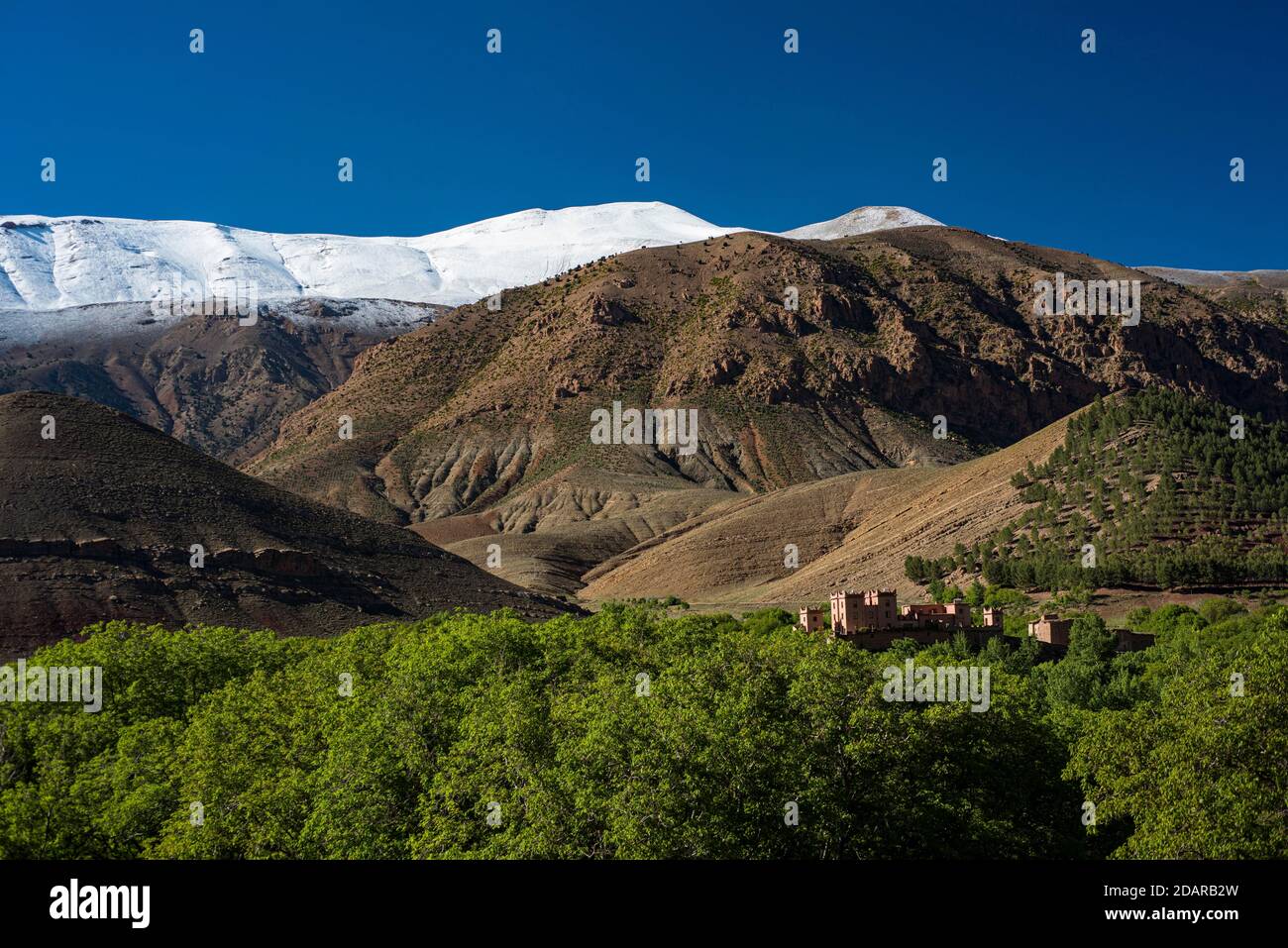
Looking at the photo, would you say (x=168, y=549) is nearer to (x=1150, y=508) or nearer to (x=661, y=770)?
(x=661, y=770)

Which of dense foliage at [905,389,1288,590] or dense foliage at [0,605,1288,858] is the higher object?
dense foliage at [905,389,1288,590]

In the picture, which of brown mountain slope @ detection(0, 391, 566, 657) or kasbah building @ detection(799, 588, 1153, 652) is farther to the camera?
brown mountain slope @ detection(0, 391, 566, 657)

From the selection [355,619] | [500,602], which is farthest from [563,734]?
[500,602]

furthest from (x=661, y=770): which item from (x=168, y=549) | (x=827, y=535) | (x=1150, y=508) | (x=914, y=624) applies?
(x=827, y=535)

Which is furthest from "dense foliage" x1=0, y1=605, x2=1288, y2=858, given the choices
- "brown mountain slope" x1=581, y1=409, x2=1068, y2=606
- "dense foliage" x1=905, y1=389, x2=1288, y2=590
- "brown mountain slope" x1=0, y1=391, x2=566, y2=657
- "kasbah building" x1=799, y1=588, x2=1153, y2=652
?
"brown mountain slope" x1=581, y1=409, x2=1068, y2=606

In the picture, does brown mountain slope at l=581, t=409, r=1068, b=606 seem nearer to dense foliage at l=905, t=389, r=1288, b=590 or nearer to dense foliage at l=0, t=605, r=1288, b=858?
dense foliage at l=905, t=389, r=1288, b=590

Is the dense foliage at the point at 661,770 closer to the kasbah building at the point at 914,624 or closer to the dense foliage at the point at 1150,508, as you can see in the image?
the kasbah building at the point at 914,624
